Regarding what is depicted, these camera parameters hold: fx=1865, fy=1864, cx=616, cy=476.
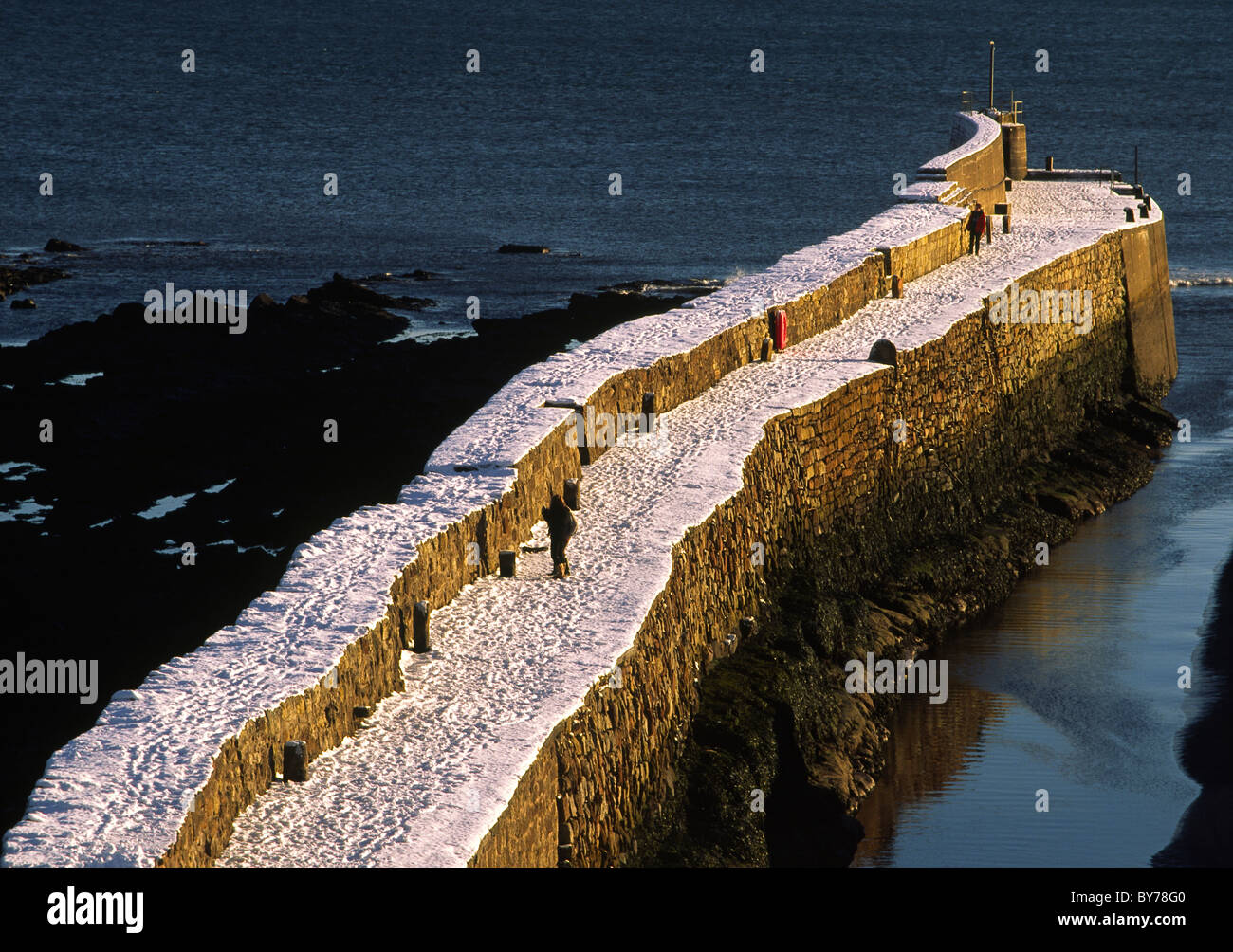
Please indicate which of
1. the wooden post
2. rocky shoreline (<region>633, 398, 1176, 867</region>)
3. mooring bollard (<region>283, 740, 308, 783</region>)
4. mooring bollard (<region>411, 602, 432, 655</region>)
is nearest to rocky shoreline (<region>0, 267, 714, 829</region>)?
mooring bollard (<region>411, 602, 432, 655</region>)

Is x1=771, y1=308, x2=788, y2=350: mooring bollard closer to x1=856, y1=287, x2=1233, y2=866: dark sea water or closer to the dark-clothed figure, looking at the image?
x1=856, y1=287, x2=1233, y2=866: dark sea water

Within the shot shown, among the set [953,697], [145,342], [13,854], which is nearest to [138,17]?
[145,342]

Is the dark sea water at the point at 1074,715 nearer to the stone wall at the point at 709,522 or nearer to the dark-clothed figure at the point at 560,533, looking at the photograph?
the stone wall at the point at 709,522

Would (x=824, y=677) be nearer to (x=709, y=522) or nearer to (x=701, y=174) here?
(x=709, y=522)

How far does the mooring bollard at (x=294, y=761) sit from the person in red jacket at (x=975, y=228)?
68.4 feet

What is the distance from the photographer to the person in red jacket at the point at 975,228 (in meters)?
29.2

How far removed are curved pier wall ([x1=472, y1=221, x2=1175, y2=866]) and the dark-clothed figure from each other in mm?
800

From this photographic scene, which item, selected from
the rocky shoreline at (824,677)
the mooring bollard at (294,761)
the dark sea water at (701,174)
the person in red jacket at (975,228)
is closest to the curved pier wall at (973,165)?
the person in red jacket at (975,228)

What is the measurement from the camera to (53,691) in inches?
653

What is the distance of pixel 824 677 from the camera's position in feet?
57.7

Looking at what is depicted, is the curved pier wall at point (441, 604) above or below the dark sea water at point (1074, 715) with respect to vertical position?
above

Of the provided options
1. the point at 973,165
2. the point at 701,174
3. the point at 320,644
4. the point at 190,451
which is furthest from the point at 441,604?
the point at 701,174

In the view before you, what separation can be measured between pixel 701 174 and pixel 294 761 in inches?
2240

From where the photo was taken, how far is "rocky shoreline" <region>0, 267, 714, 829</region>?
1812 centimetres
